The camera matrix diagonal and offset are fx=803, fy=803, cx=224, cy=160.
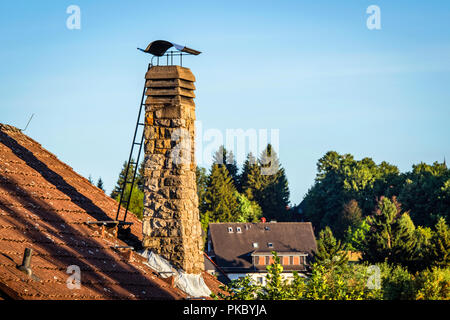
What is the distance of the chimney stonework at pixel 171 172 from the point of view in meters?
17.7

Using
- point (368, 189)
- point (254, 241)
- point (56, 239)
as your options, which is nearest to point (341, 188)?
point (368, 189)

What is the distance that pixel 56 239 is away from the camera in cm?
1603

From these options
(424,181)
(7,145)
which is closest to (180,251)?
(7,145)

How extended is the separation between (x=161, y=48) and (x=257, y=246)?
76.8 metres

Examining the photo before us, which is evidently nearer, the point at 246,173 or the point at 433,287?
the point at 433,287

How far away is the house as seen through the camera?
3600 inches

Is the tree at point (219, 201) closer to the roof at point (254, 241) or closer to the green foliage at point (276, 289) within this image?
the roof at point (254, 241)

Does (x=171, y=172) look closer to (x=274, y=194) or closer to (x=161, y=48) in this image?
(x=161, y=48)

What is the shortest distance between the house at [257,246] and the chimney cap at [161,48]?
2805 inches

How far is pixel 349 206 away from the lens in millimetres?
129625

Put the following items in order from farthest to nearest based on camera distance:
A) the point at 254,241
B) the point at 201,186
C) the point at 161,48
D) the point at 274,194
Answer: the point at 274,194 → the point at 201,186 → the point at 254,241 → the point at 161,48

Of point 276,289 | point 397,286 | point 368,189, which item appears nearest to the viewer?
point 276,289

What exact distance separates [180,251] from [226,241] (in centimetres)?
7679
